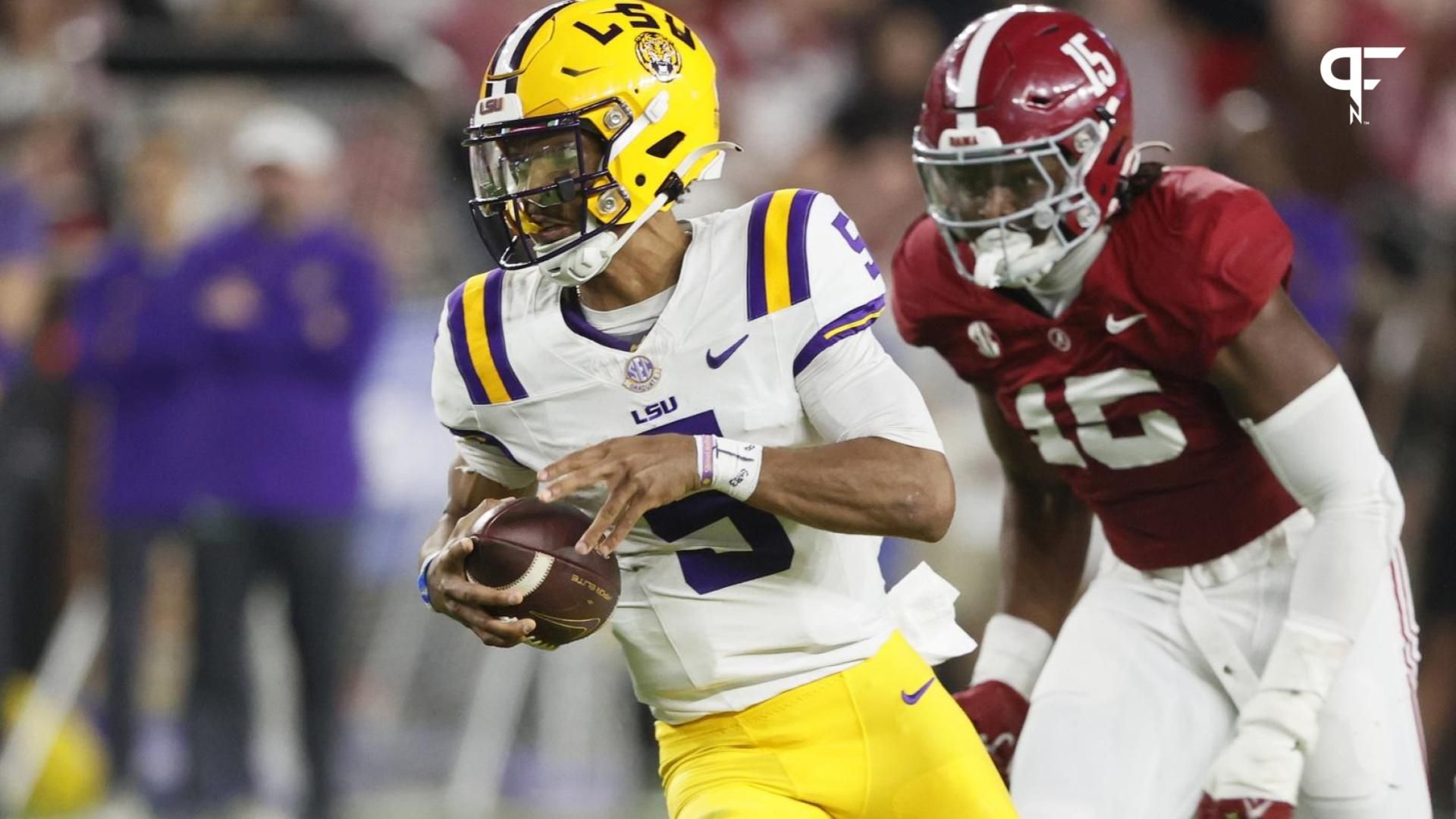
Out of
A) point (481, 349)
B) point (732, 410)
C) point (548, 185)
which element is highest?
point (548, 185)

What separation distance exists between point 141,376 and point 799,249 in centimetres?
416

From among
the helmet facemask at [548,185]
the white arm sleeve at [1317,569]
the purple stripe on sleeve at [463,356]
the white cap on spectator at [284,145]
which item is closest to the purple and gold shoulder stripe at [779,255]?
the helmet facemask at [548,185]

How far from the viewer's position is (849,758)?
9.57ft

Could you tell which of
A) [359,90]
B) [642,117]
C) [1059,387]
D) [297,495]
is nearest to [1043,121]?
[1059,387]

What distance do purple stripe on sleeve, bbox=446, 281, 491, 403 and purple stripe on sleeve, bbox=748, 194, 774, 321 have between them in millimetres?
437

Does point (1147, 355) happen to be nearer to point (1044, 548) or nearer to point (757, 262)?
point (1044, 548)

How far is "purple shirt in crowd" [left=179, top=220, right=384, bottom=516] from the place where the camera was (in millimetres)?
6184

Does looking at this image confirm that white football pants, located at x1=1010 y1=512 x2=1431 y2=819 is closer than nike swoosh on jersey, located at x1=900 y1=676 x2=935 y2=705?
No

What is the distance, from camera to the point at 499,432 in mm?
3051

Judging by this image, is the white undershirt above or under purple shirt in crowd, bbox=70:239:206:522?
above

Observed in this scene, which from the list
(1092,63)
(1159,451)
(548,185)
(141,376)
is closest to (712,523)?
(548,185)

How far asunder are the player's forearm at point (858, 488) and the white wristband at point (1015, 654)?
0.81 m

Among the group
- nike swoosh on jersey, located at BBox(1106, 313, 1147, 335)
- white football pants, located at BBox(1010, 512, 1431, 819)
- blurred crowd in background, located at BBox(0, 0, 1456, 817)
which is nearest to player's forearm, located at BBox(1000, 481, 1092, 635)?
white football pants, located at BBox(1010, 512, 1431, 819)

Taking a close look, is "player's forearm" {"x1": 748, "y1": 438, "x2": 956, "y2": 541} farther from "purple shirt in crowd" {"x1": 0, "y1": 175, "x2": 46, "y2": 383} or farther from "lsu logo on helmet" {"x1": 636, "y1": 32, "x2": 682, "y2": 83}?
"purple shirt in crowd" {"x1": 0, "y1": 175, "x2": 46, "y2": 383}
